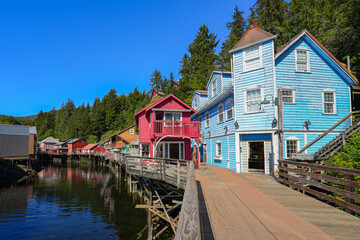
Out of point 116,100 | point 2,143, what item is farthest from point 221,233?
point 116,100

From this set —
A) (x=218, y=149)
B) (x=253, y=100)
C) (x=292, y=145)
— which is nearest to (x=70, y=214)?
(x=218, y=149)

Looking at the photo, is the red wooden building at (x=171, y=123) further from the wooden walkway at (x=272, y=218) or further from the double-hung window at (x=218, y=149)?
the wooden walkway at (x=272, y=218)

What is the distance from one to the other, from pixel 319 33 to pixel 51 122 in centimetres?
13879

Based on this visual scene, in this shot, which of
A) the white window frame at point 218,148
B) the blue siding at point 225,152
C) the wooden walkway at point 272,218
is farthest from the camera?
the white window frame at point 218,148

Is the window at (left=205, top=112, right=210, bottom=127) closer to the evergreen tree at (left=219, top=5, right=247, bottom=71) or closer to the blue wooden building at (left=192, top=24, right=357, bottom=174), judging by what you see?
the blue wooden building at (left=192, top=24, right=357, bottom=174)

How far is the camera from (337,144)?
13.0m

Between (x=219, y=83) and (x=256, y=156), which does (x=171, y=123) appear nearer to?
(x=219, y=83)

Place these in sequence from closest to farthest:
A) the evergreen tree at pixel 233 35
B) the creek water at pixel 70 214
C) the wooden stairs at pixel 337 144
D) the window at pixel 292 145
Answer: the wooden stairs at pixel 337 144
the creek water at pixel 70 214
the window at pixel 292 145
the evergreen tree at pixel 233 35

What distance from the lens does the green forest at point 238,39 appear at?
868 inches

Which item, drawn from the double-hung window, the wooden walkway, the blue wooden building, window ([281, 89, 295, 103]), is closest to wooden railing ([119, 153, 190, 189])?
the wooden walkway

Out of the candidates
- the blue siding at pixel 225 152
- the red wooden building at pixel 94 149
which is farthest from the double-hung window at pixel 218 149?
the red wooden building at pixel 94 149

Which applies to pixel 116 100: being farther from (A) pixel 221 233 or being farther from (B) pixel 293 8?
(A) pixel 221 233

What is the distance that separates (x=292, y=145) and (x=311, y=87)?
4794 millimetres

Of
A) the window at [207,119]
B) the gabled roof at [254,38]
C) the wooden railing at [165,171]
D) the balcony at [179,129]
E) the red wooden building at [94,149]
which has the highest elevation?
the gabled roof at [254,38]
